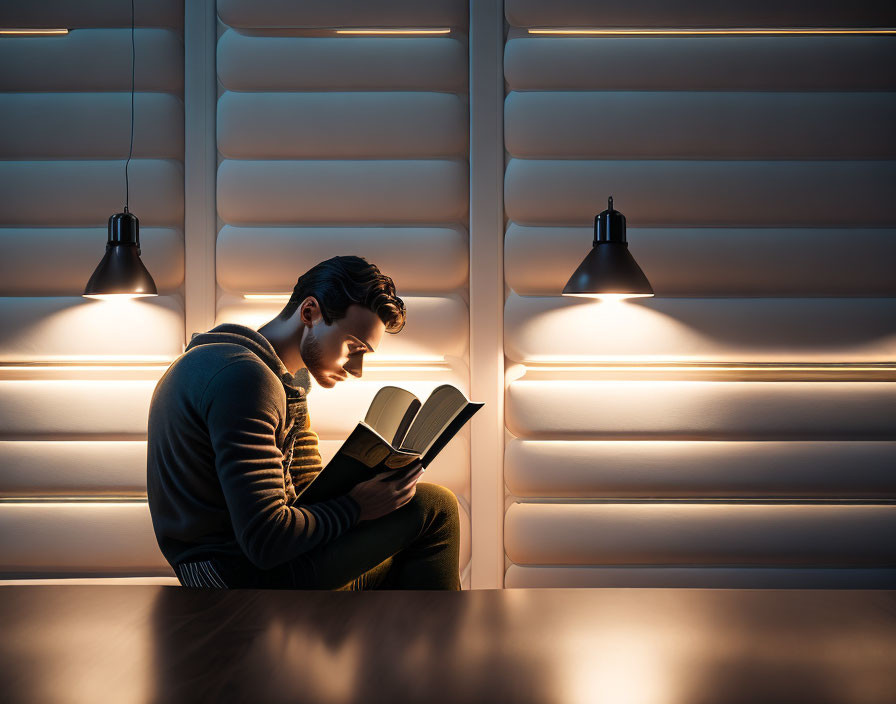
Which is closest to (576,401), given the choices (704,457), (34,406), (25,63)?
(704,457)

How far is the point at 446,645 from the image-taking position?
819 millimetres

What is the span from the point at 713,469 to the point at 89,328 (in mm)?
2056

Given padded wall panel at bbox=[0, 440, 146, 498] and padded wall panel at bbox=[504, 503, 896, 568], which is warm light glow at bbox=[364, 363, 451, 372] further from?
padded wall panel at bbox=[0, 440, 146, 498]

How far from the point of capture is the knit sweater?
51.3 inches

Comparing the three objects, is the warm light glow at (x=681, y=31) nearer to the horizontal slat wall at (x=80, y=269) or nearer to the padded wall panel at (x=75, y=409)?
the horizontal slat wall at (x=80, y=269)

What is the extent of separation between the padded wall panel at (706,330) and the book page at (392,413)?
55 cm

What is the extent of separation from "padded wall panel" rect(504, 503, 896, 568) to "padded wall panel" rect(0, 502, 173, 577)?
120 centimetres

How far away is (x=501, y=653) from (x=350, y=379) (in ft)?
4.99

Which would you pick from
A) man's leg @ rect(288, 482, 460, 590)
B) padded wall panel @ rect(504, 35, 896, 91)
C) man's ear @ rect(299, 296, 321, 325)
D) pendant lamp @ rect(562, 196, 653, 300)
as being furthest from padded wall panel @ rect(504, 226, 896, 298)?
man's leg @ rect(288, 482, 460, 590)

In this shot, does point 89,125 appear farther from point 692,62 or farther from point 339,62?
point 692,62

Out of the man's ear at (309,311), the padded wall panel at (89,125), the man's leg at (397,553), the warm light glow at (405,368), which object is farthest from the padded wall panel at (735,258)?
the padded wall panel at (89,125)

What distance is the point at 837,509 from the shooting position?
7.43ft

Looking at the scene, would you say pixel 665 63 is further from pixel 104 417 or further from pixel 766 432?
pixel 104 417

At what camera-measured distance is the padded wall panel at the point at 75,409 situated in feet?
7.48
